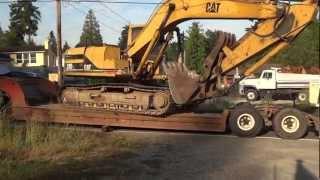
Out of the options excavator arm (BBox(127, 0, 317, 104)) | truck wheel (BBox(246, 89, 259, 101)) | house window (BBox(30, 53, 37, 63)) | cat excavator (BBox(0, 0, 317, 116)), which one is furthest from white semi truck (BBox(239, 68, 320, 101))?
house window (BBox(30, 53, 37, 63))

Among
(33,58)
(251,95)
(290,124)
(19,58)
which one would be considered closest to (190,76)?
Answer: (290,124)

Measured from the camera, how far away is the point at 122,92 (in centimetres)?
1819

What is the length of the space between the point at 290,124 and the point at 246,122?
1138 mm

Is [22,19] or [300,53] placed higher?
[22,19]

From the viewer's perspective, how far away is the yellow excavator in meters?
17.0

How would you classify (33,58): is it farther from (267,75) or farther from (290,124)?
(290,124)

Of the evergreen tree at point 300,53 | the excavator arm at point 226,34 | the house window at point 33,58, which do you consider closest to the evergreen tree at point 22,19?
the house window at point 33,58

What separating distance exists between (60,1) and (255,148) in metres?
29.9

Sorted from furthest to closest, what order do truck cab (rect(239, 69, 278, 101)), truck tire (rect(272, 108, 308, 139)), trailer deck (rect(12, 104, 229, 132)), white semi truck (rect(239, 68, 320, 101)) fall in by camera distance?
truck cab (rect(239, 69, 278, 101)) < white semi truck (rect(239, 68, 320, 101)) < trailer deck (rect(12, 104, 229, 132)) < truck tire (rect(272, 108, 308, 139))

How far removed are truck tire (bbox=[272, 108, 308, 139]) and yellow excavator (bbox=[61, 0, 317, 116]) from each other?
1.68 meters

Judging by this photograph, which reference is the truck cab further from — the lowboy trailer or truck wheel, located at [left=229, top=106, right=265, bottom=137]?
truck wheel, located at [left=229, top=106, right=265, bottom=137]

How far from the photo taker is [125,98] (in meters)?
18.0

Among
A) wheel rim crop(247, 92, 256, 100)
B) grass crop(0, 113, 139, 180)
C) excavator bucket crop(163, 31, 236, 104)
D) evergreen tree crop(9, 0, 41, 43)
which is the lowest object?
grass crop(0, 113, 139, 180)

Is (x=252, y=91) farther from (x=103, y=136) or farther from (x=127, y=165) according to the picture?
(x=127, y=165)
